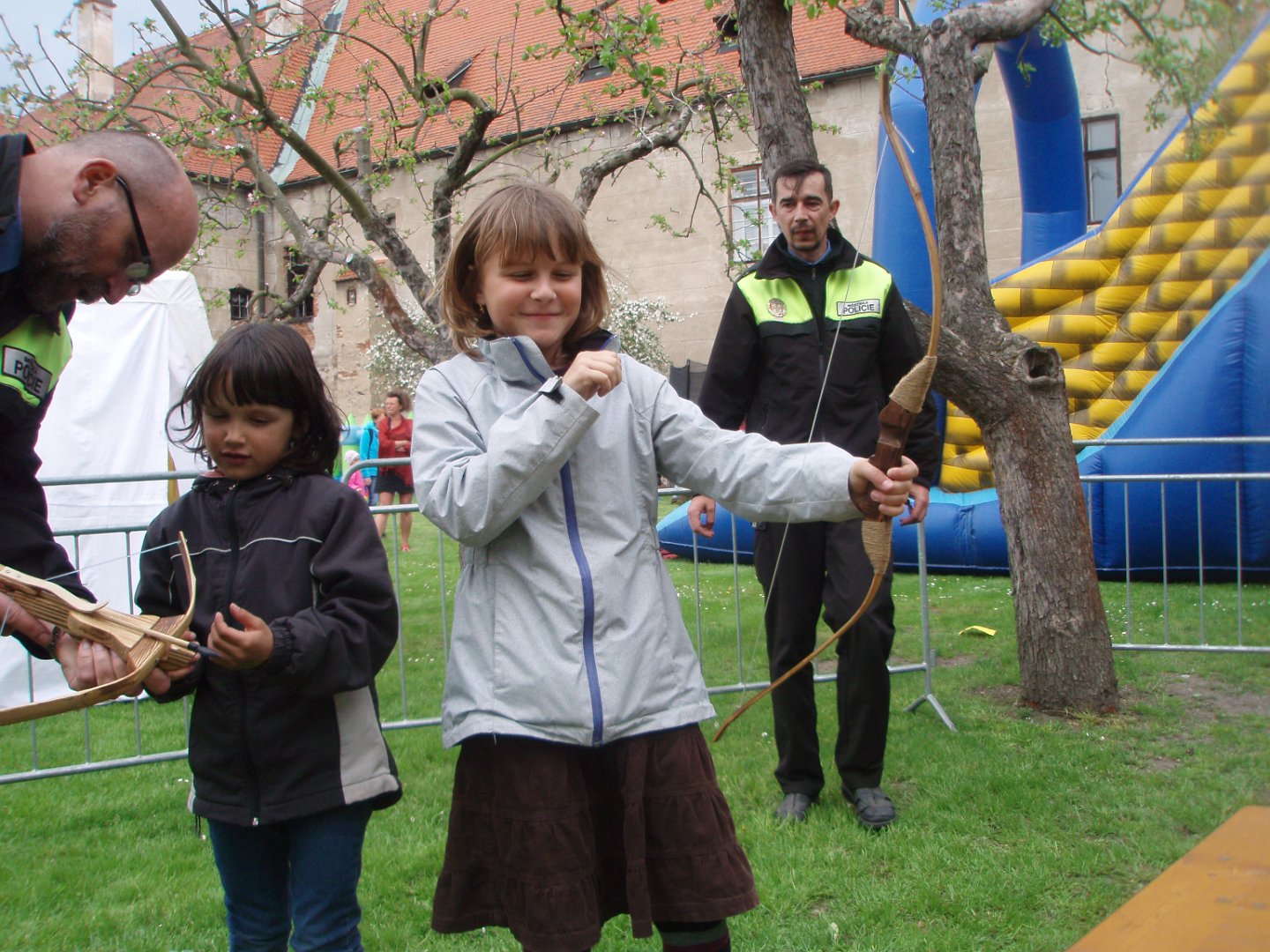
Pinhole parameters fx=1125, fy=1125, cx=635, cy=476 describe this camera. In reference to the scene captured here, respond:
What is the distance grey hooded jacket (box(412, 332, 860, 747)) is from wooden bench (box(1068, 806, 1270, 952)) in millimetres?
935

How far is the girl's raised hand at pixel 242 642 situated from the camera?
71.5 inches

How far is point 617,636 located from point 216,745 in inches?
32.1

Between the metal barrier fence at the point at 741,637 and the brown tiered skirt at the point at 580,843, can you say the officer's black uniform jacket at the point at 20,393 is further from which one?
the metal barrier fence at the point at 741,637

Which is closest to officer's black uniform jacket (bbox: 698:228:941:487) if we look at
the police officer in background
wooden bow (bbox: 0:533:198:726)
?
the police officer in background

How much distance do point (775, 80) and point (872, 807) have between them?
2.79 meters

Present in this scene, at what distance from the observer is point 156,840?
373 cm

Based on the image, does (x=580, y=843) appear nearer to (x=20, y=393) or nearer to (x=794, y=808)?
(x=20, y=393)

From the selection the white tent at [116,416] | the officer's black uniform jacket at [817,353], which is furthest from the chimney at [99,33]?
the officer's black uniform jacket at [817,353]

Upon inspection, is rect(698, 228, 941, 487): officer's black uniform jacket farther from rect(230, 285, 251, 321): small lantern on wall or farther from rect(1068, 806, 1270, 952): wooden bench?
rect(230, 285, 251, 321): small lantern on wall

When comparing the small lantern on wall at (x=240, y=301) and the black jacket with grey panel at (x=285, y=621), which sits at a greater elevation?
the small lantern on wall at (x=240, y=301)

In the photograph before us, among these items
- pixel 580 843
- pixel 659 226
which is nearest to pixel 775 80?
pixel 580 843

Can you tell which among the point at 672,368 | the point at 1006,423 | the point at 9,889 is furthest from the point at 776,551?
the point at 672,368

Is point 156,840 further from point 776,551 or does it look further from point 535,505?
point 535,505

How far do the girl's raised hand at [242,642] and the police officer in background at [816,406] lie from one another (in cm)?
175
